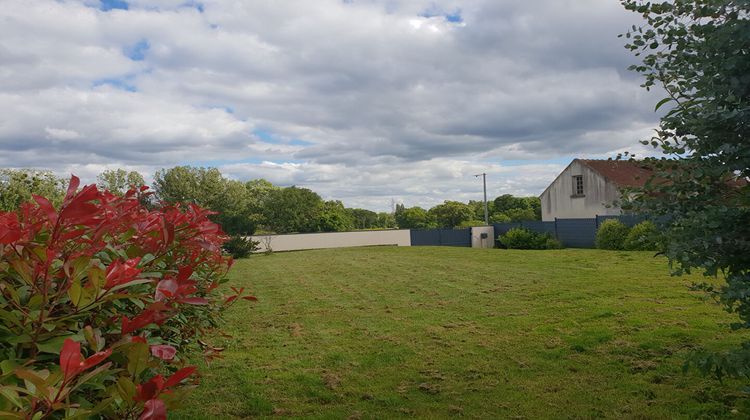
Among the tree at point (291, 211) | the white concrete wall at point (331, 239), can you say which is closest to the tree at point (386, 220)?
the tree at point (291, 211)

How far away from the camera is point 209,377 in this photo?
16.6ft

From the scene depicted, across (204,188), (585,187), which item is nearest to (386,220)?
(204,188)

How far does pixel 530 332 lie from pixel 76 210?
19.5ft

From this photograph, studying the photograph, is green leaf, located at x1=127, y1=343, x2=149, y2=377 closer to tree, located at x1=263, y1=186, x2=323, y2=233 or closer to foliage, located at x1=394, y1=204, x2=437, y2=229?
tree, located at x1=263, y1=186, x2=323, y2=233

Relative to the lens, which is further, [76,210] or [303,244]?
[303,244]

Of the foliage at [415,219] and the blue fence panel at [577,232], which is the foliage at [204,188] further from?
the foliage at [415,219]

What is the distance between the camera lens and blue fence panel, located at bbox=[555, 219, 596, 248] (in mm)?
21141

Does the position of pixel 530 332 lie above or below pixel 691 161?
below

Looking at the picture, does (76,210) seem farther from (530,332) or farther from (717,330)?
(717,330)

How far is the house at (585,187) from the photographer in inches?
971

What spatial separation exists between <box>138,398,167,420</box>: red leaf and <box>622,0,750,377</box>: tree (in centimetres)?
284

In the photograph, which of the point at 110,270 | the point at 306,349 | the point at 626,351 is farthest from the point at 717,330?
the point at 110,270

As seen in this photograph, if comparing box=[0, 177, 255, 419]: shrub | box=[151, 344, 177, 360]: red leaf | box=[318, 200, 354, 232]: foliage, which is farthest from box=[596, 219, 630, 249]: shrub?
box=[318, 200, 354, 232]: foliage

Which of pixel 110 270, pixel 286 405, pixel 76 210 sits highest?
pixel 76 210
